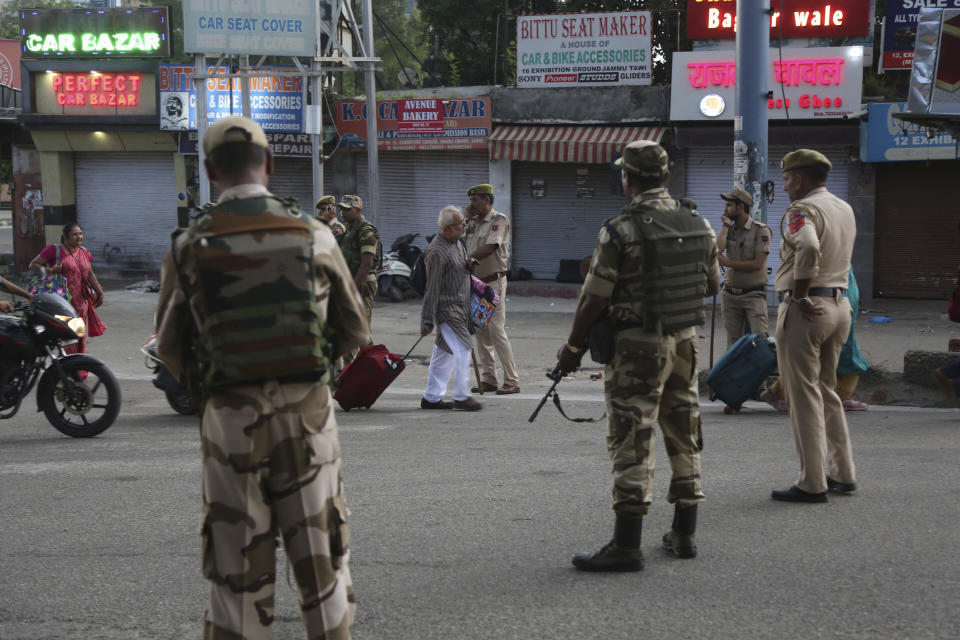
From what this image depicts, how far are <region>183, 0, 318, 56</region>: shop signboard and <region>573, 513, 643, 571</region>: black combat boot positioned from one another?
57.7 feet

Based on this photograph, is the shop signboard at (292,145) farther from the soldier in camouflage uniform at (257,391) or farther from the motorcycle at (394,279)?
the soldier in camouflage uniform at (257,391)

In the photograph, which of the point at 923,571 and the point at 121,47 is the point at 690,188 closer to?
the point at 121,47

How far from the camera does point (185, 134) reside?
78.3ft

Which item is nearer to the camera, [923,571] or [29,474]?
[923,571]

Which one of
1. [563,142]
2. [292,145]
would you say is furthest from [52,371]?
[292,145]

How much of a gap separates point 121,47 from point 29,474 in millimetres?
18985

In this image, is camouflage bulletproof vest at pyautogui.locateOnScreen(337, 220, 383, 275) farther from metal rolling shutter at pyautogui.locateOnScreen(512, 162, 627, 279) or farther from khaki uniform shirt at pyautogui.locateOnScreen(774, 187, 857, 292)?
metal rolling shutter at pyautogui.locateOnScreen(512, 162, 627, 279)

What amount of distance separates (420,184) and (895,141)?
898cm

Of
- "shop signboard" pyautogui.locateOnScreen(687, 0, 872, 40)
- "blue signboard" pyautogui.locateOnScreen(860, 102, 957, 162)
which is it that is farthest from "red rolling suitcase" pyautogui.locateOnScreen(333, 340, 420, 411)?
"shop signboard" pyautogui.locateOnScreen(687, 0, 872, 40)

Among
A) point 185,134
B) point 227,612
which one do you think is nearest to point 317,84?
point 185,134

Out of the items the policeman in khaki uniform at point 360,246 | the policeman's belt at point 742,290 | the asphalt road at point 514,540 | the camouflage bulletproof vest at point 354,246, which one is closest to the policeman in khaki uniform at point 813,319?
the asphalt road at point 514,540

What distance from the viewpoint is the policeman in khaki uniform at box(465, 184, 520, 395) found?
1065 cm

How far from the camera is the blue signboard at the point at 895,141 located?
17.5 metres

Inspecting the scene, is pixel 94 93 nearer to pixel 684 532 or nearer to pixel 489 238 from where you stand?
pixel 489 238
